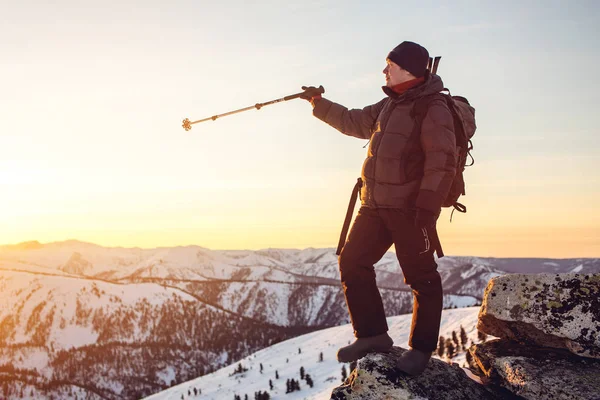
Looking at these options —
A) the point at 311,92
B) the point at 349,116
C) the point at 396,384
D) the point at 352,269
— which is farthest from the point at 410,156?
the point at 396,384

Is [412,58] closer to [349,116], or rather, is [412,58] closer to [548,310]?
[349,116]

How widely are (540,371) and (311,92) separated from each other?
554 cm

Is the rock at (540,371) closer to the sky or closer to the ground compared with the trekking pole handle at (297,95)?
closer to the ground

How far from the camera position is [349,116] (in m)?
8.39

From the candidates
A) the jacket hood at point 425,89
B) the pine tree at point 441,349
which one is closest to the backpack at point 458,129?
the jacket hood at point 425,89

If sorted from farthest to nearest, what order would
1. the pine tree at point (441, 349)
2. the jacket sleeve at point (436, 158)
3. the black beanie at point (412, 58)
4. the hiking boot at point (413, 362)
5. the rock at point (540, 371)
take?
the pine tree at point (441, 349) < the black beanie at point (412, 58) < the rock at point (540, 371) < the hiking boot at point (413, 362) < the jacket sleeve at point (436, 158)

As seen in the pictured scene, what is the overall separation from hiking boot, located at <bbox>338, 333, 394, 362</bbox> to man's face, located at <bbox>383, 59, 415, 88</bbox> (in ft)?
12.1

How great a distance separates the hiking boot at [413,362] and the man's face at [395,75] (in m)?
3.81

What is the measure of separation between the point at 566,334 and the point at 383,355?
2808mm

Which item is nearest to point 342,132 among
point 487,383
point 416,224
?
point 416,224

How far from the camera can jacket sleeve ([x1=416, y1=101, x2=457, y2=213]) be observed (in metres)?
6.68

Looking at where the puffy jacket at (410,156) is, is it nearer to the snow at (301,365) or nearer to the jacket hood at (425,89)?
the jacket hood at (425,89)

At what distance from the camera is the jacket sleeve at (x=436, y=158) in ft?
21.9

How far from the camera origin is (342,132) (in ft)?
27.9
